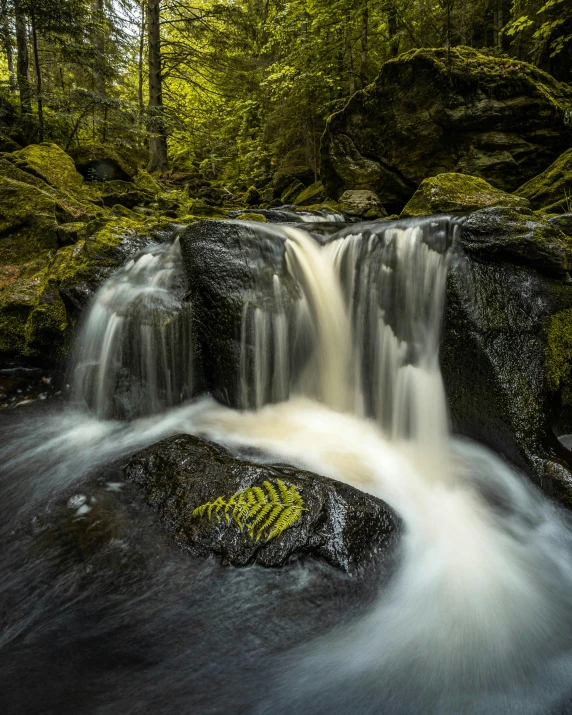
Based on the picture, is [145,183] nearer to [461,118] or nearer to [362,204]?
[362,204]

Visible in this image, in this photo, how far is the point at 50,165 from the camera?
27.1ft

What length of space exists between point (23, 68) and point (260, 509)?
1259 cm

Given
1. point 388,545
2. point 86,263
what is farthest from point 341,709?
point 86,263

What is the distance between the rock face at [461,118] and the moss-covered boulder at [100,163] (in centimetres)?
639

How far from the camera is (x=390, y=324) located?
436cm

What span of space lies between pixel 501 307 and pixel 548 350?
575 mm

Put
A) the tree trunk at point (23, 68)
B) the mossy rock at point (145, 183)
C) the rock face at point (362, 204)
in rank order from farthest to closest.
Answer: the mossy rock at point (145, 183) < the rock face at point (362, 204) < the tree trunk at point (23, 68)

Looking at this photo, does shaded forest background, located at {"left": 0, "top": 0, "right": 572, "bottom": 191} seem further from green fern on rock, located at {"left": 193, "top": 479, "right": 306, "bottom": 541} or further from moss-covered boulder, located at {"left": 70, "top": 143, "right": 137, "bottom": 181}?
green fern on rock, located at {"left": 193, "top": 479, "right": 306, "bottom": 541}

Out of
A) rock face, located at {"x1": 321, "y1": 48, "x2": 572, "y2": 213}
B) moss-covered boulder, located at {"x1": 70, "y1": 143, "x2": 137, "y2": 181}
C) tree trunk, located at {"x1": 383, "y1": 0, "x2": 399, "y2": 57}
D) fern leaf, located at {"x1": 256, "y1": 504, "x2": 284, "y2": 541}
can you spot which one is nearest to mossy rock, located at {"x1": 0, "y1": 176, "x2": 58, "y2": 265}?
moss-covered boulder, located at {"x1": 70, "y1": 143, "x2": 137, "y2": 181}

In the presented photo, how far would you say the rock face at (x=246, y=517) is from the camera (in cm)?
231

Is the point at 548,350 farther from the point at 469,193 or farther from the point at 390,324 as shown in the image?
the point at 469,193

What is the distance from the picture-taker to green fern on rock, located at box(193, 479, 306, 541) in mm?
2354

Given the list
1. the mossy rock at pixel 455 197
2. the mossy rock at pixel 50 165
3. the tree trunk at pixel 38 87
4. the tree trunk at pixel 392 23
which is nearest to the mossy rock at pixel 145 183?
the mossy rock at pixel 50 165

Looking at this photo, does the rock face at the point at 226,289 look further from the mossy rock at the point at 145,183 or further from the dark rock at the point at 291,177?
the dark rock at the point at 291,177
